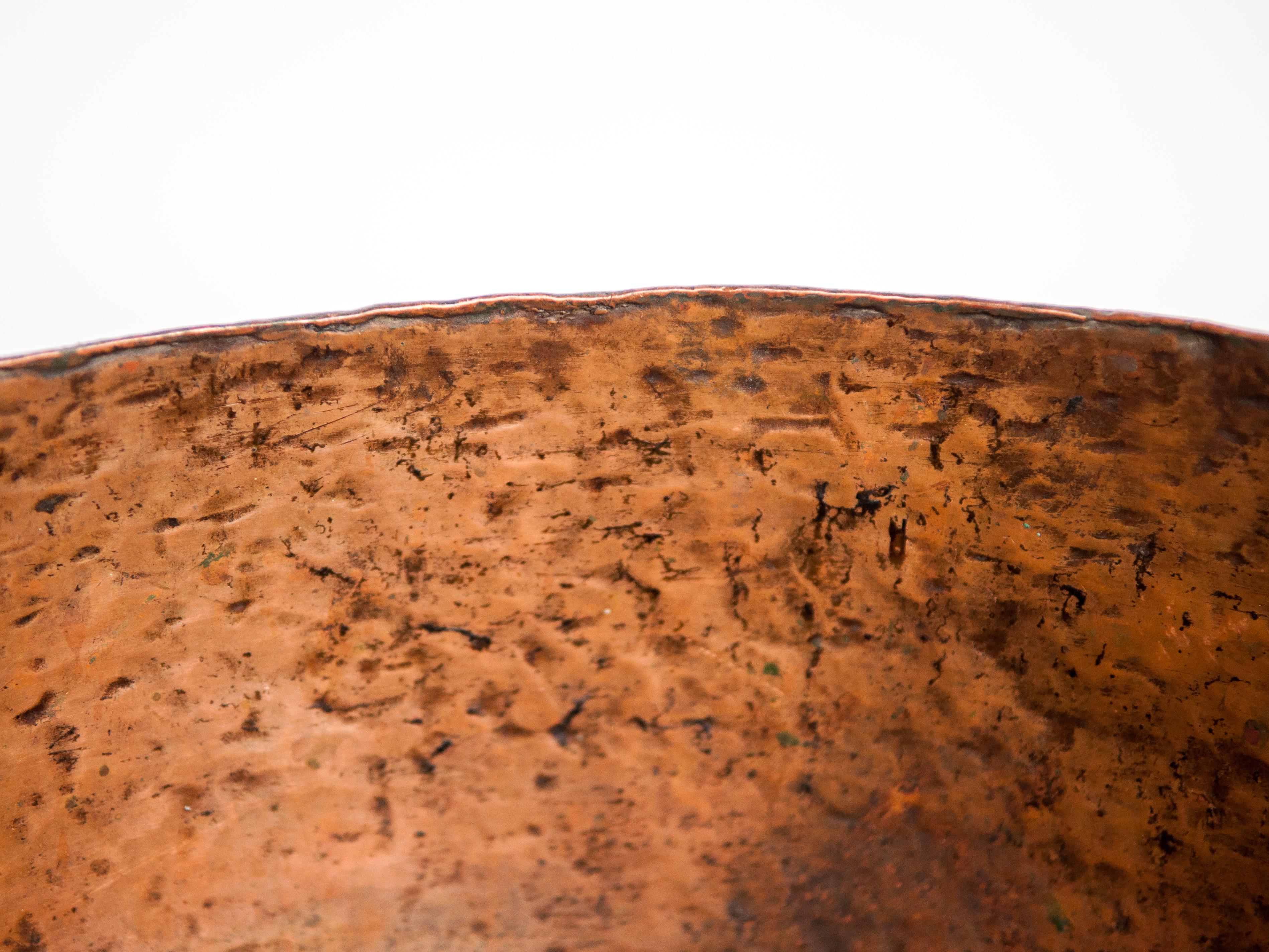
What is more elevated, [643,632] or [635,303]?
[635,303]

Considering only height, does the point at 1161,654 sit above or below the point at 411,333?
below

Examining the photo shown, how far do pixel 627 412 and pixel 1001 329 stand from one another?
0.73m

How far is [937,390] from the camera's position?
1.49 m

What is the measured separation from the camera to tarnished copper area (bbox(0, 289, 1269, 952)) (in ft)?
4.73

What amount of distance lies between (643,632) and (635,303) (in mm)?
694

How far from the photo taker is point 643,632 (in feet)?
5.37

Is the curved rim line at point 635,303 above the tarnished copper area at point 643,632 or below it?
above

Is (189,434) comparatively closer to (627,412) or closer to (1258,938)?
(627,412)

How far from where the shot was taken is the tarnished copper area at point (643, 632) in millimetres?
1441

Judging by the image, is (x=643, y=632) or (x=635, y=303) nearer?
(x=635, y=303)

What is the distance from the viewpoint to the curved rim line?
4.54 feet

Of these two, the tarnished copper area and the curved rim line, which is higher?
the curved rim line

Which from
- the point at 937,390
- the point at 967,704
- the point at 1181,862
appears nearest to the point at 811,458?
the point at 937,390

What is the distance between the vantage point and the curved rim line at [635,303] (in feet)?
4.54
